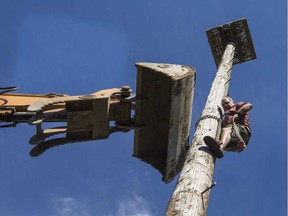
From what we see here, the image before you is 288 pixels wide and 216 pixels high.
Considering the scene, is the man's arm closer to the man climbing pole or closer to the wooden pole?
the man climbing pole

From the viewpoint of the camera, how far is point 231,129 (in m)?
8.47

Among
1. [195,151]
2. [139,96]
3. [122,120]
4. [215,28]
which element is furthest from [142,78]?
[215,28]

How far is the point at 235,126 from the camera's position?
8.66m

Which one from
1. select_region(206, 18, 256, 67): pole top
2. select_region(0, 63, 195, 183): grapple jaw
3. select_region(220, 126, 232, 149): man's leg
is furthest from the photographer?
select_region(206, 18, 256, 67): pole top

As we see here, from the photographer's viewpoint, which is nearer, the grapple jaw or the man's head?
the grapple jaw

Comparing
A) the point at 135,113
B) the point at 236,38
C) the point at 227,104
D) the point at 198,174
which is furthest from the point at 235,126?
the point at 236,38

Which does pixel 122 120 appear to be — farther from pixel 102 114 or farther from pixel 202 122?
pixel 202 122

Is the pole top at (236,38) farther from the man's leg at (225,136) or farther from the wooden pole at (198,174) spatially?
the man's leg at (225,136)

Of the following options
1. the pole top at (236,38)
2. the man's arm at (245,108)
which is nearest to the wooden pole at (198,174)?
the man's arm at (245,108)

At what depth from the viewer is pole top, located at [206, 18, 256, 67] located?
16109 millimetres

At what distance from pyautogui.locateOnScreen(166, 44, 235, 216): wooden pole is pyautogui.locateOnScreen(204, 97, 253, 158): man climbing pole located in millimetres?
256

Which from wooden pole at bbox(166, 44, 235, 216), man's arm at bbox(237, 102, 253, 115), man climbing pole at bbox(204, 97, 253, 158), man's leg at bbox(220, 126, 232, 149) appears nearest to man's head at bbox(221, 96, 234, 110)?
man climbing pole at bbox(204, 97, 253, 158)

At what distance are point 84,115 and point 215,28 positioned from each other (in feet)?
32.4

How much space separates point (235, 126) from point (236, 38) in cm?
828
